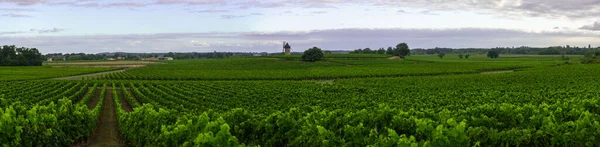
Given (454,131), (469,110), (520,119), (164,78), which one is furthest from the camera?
(164,78)

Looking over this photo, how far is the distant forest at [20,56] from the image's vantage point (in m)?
125

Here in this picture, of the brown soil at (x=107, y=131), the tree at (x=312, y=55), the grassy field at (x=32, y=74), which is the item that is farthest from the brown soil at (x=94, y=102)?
the tree at (x=312, y=55)

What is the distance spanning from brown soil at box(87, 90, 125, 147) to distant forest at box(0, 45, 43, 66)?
112 meters

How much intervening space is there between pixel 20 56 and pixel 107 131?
124m

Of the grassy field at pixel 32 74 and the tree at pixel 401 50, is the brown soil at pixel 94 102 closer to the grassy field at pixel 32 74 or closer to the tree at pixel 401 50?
the grassy field at pixel 32 74

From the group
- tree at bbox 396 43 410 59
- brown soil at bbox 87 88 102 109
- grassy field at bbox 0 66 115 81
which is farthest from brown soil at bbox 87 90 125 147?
tree at bbox 396 43 410 59

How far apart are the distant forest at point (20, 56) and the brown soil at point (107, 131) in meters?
112

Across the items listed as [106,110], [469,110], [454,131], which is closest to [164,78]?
[106,110]

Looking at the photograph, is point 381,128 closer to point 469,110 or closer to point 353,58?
point 469,110

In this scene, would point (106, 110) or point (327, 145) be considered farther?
point (106, 110)

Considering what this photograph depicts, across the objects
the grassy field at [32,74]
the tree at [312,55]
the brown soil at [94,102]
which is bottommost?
the brown soil at [94,102]

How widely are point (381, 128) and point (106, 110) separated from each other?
22.2m

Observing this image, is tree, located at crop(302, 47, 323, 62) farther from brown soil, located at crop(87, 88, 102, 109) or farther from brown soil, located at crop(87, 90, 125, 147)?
brown soil, located at crop(87, 90, 125, 147)

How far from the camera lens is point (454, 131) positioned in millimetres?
12750
